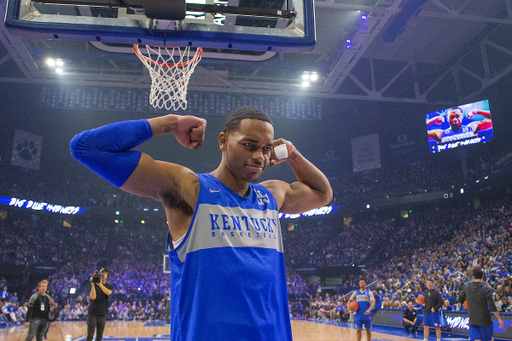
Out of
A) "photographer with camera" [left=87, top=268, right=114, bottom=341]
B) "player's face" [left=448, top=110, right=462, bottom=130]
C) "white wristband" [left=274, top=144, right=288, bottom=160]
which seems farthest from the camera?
"player's face" [left=448, top=110, right=462, bottom=130]

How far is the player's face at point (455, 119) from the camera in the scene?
20.9 metres

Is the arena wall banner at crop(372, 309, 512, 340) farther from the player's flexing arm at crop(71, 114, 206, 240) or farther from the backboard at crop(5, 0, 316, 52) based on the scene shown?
the player's flexing arm at crop(71, 114, 206, 240)

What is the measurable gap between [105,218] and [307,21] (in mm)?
27430

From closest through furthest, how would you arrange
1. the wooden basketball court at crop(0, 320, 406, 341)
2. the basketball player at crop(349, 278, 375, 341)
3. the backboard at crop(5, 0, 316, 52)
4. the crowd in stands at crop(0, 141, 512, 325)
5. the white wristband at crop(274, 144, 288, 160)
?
the white wristband at crop(274, 144, 288, 160) → the backboard at crop(5, 0, 316, 52) → the basketball player at crop(349, 278, 375, 341) → the wooden basketball court at crop(0, 320, 406, 341) → the crowd in stands at crop(0, 141, 512, 325)

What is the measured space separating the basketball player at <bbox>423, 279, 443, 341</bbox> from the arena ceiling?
9.45 metres

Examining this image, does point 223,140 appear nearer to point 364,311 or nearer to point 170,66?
point 170,66

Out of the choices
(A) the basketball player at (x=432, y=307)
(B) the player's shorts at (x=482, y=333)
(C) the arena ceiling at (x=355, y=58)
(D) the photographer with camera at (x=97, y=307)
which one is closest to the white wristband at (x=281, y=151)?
(D) the photographer with camera at (x=97, y=307)

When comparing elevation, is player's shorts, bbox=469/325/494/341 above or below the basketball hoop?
below

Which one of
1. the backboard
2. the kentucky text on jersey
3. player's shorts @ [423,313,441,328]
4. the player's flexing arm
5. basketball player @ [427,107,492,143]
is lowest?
player's shorts @ [423,313,441,328]

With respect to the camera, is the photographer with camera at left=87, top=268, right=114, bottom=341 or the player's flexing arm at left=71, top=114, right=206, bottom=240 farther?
the photographer with camera at left=87, top=268, right=114, bottom=341

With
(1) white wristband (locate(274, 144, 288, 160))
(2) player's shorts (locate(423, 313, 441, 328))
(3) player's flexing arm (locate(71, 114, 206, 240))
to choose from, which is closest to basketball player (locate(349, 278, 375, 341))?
(2) player's shorts (locate(423, 313, 441, 328))

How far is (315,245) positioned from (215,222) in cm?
2677

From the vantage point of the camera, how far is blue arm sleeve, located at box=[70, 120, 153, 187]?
1.65 metres

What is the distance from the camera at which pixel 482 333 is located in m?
6.48
